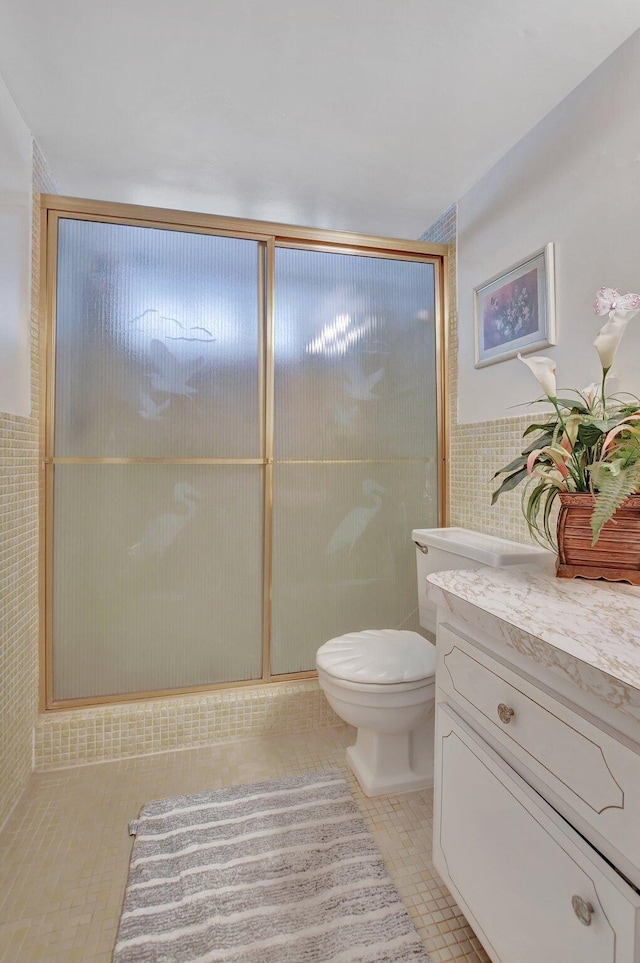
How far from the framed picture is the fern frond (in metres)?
0.75

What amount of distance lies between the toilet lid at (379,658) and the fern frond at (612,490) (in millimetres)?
811

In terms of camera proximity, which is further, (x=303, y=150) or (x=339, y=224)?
(x=339, y=224)

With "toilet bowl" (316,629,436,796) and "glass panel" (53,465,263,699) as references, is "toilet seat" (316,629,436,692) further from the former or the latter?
"glass panel" (53,465,263,699)

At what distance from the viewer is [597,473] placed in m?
1.00

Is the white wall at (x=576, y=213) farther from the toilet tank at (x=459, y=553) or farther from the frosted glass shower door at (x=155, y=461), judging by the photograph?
the frosted glass shower door at (x=155, y=461)

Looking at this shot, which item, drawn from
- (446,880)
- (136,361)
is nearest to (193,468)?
(136,361)

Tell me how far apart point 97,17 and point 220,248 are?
0.78 metres

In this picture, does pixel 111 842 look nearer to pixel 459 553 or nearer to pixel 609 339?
pixel 459 553

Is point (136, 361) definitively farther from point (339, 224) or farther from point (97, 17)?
point (339, 224)

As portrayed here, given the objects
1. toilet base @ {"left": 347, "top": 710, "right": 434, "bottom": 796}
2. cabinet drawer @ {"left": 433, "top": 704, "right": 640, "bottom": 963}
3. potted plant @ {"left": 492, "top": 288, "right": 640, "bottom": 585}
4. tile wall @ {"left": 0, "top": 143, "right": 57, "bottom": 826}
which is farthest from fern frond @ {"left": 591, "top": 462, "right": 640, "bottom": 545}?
tile wall @ {"left": 0, "top": 143, "right": 57, "bottom": 826}

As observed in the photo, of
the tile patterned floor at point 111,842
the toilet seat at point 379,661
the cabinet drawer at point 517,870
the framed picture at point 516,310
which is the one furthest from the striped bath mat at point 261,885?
the framed picture at point 516,310

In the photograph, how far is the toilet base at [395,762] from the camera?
5.40 feet

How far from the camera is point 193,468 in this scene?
1.94 m

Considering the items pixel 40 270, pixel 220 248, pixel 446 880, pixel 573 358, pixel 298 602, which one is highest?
pixel 220 248
